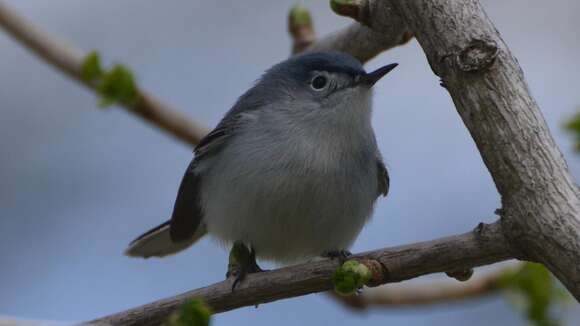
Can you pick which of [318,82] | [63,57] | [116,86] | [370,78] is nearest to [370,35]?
[370,78]

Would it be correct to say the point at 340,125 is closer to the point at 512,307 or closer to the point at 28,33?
the point at 512,307

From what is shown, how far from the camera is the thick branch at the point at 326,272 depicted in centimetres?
213

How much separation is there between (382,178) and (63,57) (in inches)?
67.4

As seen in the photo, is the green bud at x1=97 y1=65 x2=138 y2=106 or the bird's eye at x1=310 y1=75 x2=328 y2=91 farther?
the bird's eye at x1=310 y1=75 x2=328 y2=91

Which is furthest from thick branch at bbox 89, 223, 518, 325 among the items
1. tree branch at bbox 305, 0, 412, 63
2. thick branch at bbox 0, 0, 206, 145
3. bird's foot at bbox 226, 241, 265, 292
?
thick branch at bbox 0, 0, 206, 145

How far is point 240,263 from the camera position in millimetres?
2826

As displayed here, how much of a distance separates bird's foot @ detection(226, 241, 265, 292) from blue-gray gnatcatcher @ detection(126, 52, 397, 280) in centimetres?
7

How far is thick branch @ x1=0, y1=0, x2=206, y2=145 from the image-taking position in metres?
3.92

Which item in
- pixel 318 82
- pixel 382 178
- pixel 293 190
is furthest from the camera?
pixel 382 178

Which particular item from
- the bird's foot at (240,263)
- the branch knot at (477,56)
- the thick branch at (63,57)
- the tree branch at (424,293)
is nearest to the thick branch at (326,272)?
the bird's foot at (240,263)

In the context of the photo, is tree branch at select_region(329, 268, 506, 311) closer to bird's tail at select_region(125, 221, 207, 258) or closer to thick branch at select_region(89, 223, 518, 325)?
bird's tail at select_region(125, 221, 207, 258)

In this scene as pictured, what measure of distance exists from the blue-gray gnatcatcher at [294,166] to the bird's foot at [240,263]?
7cm

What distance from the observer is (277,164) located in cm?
319

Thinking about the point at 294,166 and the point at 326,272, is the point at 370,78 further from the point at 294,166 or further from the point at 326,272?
the point at 326,272
